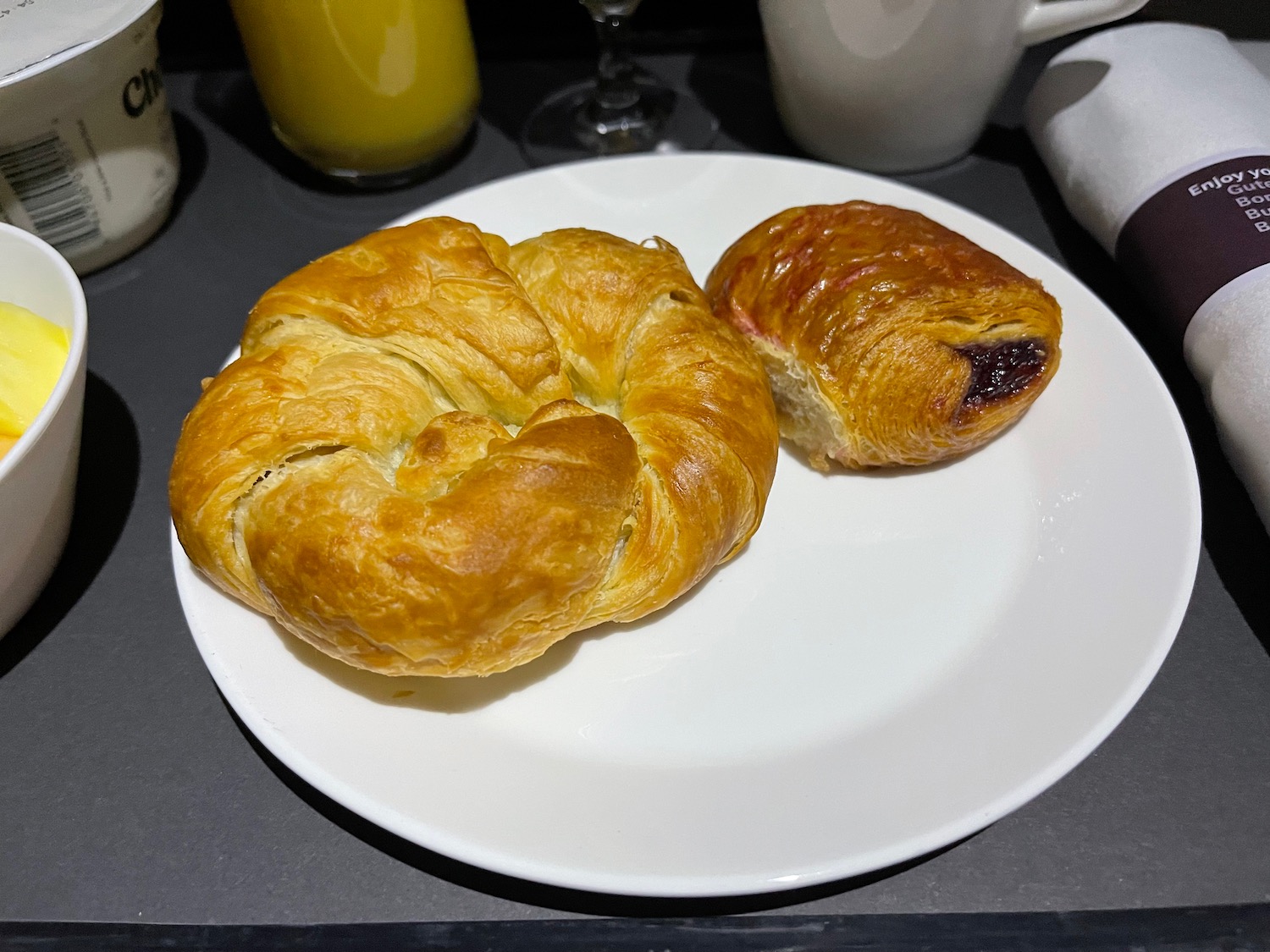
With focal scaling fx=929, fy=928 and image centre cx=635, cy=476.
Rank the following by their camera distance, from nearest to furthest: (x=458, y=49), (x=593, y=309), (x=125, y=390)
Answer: (x=593, y=309) < (x=125, y=390) < (x=458, y=49)

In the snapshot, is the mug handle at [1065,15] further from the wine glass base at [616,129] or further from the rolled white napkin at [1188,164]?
the wine glass base at [616,129]

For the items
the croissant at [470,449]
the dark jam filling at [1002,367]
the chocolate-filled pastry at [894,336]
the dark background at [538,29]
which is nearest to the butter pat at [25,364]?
the croissant at [470,449]

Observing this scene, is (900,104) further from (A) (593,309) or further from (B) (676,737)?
(B) (676,737)

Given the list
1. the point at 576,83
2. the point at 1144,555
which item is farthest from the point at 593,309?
the point at 576,83

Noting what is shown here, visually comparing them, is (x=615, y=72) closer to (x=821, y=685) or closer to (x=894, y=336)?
(x=894, y=336)

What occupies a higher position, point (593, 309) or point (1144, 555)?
point (593, 309)
